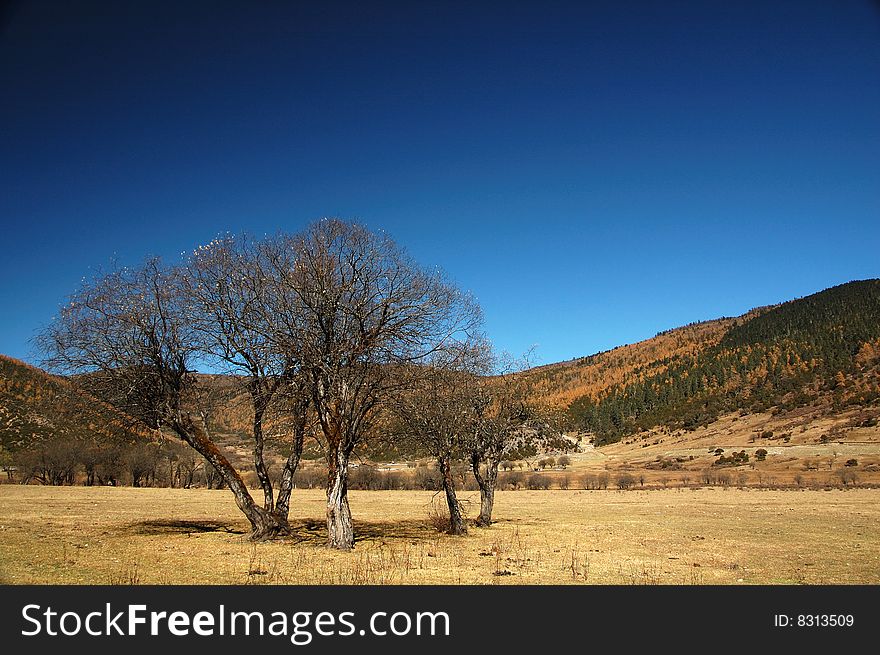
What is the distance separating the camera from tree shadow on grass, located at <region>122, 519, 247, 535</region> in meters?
21.0

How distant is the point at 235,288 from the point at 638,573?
13955 mm

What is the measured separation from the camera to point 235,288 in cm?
1870

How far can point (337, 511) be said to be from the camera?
17.5m

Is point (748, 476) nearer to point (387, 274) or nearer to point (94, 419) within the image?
point (387, 274)

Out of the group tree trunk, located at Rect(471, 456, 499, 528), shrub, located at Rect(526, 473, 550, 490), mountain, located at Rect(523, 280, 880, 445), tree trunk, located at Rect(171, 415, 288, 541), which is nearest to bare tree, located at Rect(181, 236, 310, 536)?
tree trunk, located at Rect(171, 415, 288, 541)

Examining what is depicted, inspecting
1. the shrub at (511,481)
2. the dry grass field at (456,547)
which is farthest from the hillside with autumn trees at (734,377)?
the shrub at (511,481)

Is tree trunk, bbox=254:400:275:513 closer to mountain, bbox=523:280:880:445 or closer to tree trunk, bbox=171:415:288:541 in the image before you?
tree trunk, bbox=171:415:288:541

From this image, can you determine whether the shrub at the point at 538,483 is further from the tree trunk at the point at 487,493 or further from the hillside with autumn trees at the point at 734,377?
the tree trunk at the point at 487,493

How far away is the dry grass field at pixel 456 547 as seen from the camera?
42.2 feet

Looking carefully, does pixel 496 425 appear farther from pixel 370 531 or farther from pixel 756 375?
pixel 756 375

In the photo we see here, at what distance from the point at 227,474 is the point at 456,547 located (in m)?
7.56

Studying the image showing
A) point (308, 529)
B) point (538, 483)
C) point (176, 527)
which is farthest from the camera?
point (538, 483)

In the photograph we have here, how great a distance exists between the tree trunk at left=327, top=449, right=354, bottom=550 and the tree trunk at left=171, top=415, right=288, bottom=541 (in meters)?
2.82

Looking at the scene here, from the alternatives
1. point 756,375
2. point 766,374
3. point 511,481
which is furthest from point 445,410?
point 756,375
